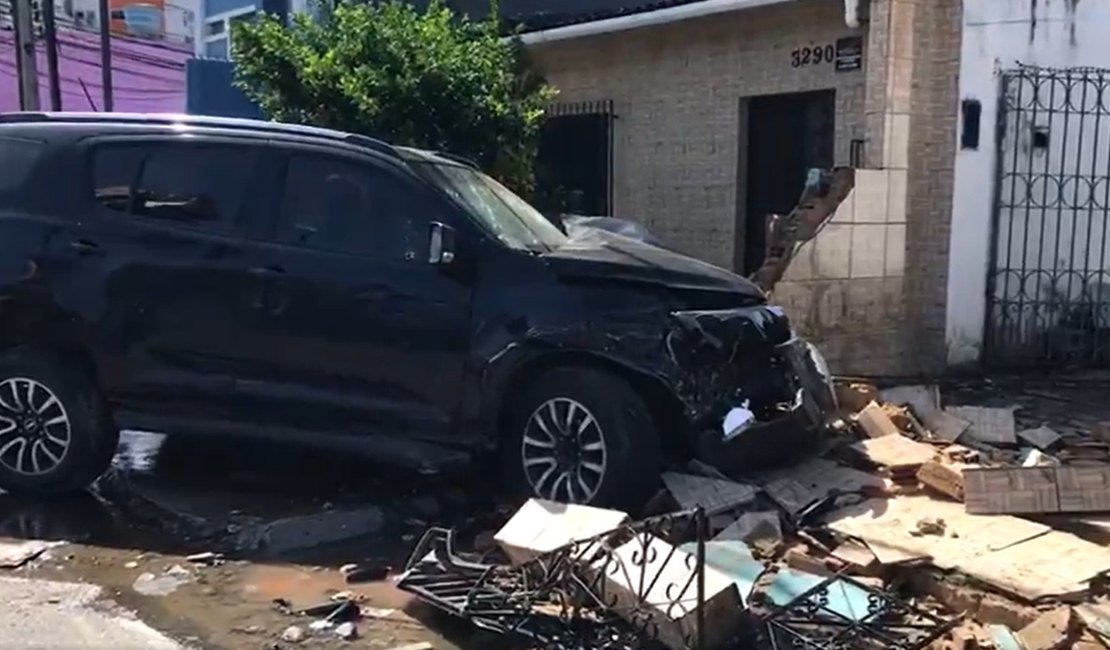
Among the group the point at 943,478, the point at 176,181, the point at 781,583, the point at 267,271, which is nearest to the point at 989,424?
the point at 943,478

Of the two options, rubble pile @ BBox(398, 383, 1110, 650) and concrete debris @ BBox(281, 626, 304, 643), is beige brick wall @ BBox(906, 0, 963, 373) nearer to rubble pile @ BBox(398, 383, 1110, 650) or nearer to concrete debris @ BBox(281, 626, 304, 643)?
rubble pile @ BBox(398, 383, 1110, 650)

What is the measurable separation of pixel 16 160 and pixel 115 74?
1592 centimetres

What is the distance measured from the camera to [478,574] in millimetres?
4848

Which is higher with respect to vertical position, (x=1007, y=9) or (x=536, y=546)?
(x=1007, y=9)

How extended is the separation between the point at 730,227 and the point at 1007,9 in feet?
9.54

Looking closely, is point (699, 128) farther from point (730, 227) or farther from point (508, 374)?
point (508, 374)

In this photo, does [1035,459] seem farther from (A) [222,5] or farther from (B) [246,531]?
(A) [222,5]

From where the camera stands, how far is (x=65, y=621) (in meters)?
4.64

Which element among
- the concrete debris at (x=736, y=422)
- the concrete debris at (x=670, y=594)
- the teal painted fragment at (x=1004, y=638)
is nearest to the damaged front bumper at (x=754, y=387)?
the concrete debris at (x=736, y=422)

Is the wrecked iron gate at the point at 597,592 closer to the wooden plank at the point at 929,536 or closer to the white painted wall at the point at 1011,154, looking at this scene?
the wooden plank at the point at 929,536

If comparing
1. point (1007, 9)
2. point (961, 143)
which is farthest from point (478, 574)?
point (1007, 9)

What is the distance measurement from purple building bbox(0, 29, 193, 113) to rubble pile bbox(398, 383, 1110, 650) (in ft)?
54.3

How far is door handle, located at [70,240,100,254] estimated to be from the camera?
6.18 metres

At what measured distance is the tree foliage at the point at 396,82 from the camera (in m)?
9.64
